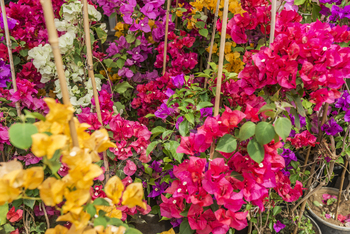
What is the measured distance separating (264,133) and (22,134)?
498 mm

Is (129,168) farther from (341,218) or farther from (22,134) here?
(341,218)

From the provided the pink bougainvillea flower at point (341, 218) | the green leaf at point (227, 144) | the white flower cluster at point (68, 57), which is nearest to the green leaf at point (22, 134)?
the green leaf at point (227, 144)

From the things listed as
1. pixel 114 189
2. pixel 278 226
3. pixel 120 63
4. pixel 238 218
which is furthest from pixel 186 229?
pixel 120 63

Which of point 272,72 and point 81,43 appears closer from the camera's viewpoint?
point 272,72

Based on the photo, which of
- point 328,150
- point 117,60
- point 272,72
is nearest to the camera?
point 272,72

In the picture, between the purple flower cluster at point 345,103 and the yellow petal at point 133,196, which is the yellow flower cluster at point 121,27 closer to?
the purple flower cluster at point 345,103

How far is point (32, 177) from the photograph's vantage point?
39 cm

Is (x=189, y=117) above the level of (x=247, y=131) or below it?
below

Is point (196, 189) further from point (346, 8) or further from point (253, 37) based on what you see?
point (346, 8)

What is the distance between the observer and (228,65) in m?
1.28

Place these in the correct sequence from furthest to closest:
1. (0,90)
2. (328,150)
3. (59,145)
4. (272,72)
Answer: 1. (328,150)
2. (0,90)
3. (272,72)
4. (59,145)

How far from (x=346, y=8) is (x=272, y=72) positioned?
1.77 ft

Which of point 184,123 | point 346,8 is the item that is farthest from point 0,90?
point 346,8

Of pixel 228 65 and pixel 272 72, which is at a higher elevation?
pixel 272 72
